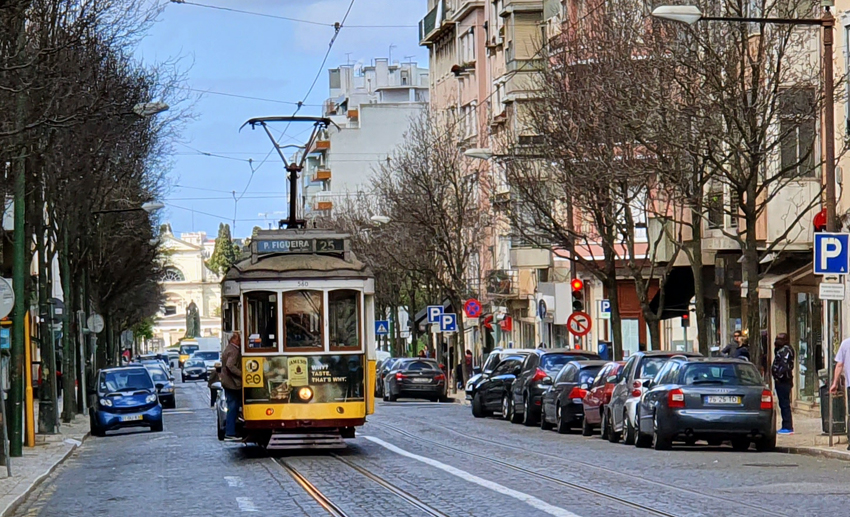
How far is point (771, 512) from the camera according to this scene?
601 inches

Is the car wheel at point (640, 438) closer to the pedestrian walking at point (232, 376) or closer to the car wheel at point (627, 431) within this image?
the car wheel at point (627, 431)

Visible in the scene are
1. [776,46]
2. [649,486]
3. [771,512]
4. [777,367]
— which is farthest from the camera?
[776,46]

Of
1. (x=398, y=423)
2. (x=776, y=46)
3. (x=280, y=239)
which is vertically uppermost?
(x=776, y=46)

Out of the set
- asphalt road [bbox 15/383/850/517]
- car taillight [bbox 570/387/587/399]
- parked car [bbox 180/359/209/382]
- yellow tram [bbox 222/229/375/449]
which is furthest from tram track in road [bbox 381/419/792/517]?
parked car [bbox 180/359/209/382]

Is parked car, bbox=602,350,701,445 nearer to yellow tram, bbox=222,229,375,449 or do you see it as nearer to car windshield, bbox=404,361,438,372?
yellow tram, bbox=222,229,375,449

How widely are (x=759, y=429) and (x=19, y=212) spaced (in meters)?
12.9

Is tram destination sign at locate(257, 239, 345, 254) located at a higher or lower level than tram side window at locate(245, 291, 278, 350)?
higher

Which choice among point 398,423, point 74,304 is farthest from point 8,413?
point 74,304

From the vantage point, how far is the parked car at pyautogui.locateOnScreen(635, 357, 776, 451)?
25.1 metres

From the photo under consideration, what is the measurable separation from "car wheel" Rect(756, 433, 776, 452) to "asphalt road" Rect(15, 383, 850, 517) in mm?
336

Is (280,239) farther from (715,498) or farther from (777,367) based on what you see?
(715,498)

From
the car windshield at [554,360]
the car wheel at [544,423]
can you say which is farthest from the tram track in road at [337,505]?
the car windshield at [554,360]

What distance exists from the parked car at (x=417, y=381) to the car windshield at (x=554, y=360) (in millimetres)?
18516

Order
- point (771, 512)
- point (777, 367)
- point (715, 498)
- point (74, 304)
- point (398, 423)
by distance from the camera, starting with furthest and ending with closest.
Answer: point (74, 304) < point (398, 423) < point (777, 367) < point (715, 498) < point (771, 512)
